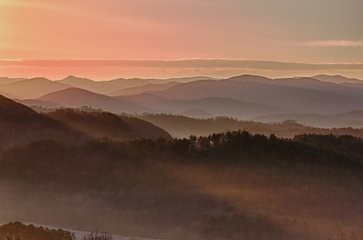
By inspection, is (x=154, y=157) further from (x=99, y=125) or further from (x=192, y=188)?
(x=99, y=125)

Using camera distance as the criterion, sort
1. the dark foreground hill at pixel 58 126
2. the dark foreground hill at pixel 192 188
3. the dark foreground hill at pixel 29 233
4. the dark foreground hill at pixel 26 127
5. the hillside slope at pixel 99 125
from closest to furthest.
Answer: the dark foreground hill at pixel 29 233 → the dark foreground hill at pixel 192 188 → the dark foreground hill at pixel 26 127 → the dark foreground hill at pixel 58 126 → the hillside slope at pixel 99 125

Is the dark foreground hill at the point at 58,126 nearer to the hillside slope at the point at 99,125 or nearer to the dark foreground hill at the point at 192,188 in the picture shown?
the hillside slope at the point at 99,125

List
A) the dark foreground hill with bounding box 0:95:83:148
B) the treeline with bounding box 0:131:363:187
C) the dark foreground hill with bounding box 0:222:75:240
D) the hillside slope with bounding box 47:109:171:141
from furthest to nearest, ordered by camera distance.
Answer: the hillside slope with bounding box 47:109:171:141, the dark foreground hill with bounding box 0:95:83:148, the treeline with bounding box 0:131:363:187, the dark foreground hill with bounding box 0:222:75:240

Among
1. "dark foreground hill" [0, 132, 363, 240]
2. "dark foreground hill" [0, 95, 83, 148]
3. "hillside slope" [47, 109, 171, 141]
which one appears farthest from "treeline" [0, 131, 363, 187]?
"hillside slope" [47, 109, 171, 141]

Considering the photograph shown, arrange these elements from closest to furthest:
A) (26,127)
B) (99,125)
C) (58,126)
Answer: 1. (26,127)
2. (58,126)
3. (99,125)

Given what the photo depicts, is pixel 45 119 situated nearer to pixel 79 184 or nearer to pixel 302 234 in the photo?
pixel 79 184

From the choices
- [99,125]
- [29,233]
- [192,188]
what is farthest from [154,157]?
[99,125]

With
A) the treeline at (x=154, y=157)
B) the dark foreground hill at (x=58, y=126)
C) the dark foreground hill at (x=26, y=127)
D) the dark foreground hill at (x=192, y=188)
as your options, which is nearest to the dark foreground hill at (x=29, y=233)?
the dark foreground hill at (x=192, y=188)

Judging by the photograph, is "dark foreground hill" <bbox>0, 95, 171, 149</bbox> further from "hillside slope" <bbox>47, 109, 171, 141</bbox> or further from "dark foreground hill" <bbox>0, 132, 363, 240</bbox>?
"dark foreground hill" <bbox>0, 132, 363, 240</bbox>
